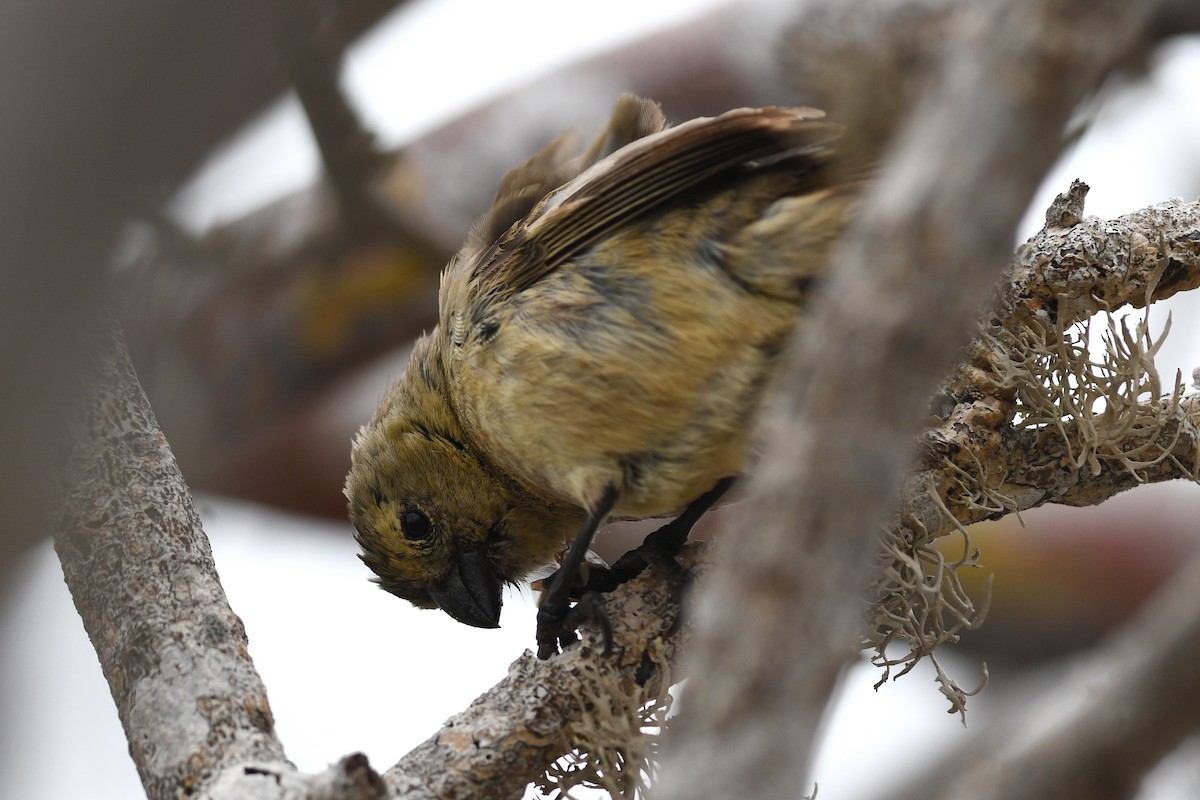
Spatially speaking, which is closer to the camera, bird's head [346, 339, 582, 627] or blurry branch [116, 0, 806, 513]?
bird's head [346, 339, 582, 627]

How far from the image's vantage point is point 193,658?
2121mm

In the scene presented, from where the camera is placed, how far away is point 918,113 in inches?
45.1

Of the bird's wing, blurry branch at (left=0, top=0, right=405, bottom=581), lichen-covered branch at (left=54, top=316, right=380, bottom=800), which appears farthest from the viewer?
the bird's wing

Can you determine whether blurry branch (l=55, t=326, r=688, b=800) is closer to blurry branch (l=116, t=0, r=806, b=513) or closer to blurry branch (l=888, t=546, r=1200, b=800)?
blurry branch (l=888, t=546, r=1200, b=800)

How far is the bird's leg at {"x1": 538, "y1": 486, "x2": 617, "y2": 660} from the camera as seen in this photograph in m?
2.46

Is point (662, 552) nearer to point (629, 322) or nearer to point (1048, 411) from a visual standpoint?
point (629, 322)

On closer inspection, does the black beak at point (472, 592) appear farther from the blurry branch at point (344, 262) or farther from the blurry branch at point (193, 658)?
the blurry branch at point (344, 262)

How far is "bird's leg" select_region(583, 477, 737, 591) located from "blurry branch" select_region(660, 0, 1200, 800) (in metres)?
1.34

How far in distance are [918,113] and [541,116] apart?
4.28 m

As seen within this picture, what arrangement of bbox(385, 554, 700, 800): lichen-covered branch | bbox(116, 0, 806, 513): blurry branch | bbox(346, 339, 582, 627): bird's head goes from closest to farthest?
bbox(385, 554, 700, 800): lichen-covered branch < bbox(346, 339, 582, 627): bird's head < bbox(116, 0, 806, 513): blurry branch

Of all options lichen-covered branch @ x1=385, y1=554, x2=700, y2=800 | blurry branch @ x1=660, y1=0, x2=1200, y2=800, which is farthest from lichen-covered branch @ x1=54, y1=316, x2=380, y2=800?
blurry branch @ x1=660, y1=0, x2=1200, y2=800

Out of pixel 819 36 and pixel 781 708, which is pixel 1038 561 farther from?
pixel 781 708

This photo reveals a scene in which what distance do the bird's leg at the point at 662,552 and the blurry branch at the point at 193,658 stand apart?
0.15 ft

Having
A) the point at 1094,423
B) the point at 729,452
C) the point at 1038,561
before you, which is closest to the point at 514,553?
the point at 729,452
